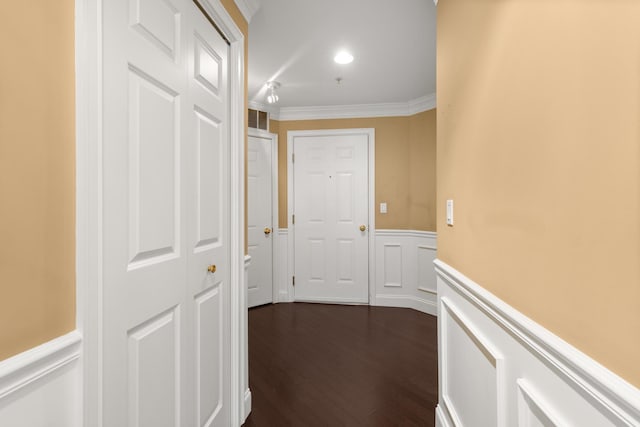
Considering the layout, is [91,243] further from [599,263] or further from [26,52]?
[599,263]

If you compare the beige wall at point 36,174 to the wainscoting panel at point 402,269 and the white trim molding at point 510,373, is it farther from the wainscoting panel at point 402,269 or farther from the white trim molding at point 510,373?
the wainscoting panel at point 402,269

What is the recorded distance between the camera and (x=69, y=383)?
76cm

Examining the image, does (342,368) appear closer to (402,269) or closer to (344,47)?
(402,269)

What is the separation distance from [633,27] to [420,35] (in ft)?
7.04

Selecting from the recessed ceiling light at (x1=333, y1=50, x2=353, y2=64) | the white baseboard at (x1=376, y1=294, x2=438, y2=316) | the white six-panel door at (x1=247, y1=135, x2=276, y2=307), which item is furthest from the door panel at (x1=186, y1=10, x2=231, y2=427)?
the white baseboard at (x1=376, y1=294, x2=438, y2=316)

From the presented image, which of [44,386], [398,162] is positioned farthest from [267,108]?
[44,386]

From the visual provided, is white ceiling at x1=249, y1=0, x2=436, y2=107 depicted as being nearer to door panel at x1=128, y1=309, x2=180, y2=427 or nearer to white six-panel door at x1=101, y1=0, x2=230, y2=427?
white six-panel door at x1=101, y1=0, x2=230, y2=427

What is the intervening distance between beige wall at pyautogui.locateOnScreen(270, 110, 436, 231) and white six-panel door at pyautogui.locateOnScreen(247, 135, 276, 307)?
0.92ft

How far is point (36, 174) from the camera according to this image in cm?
68

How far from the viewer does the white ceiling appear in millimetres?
2041

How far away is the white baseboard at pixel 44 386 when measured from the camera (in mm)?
618

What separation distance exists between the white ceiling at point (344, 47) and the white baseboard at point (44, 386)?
2069 millimetres

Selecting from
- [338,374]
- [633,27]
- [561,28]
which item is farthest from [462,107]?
[338,374]

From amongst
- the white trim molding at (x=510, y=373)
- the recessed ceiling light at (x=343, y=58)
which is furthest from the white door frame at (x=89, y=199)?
the recessed ceiling light at (x=343, y=58)
